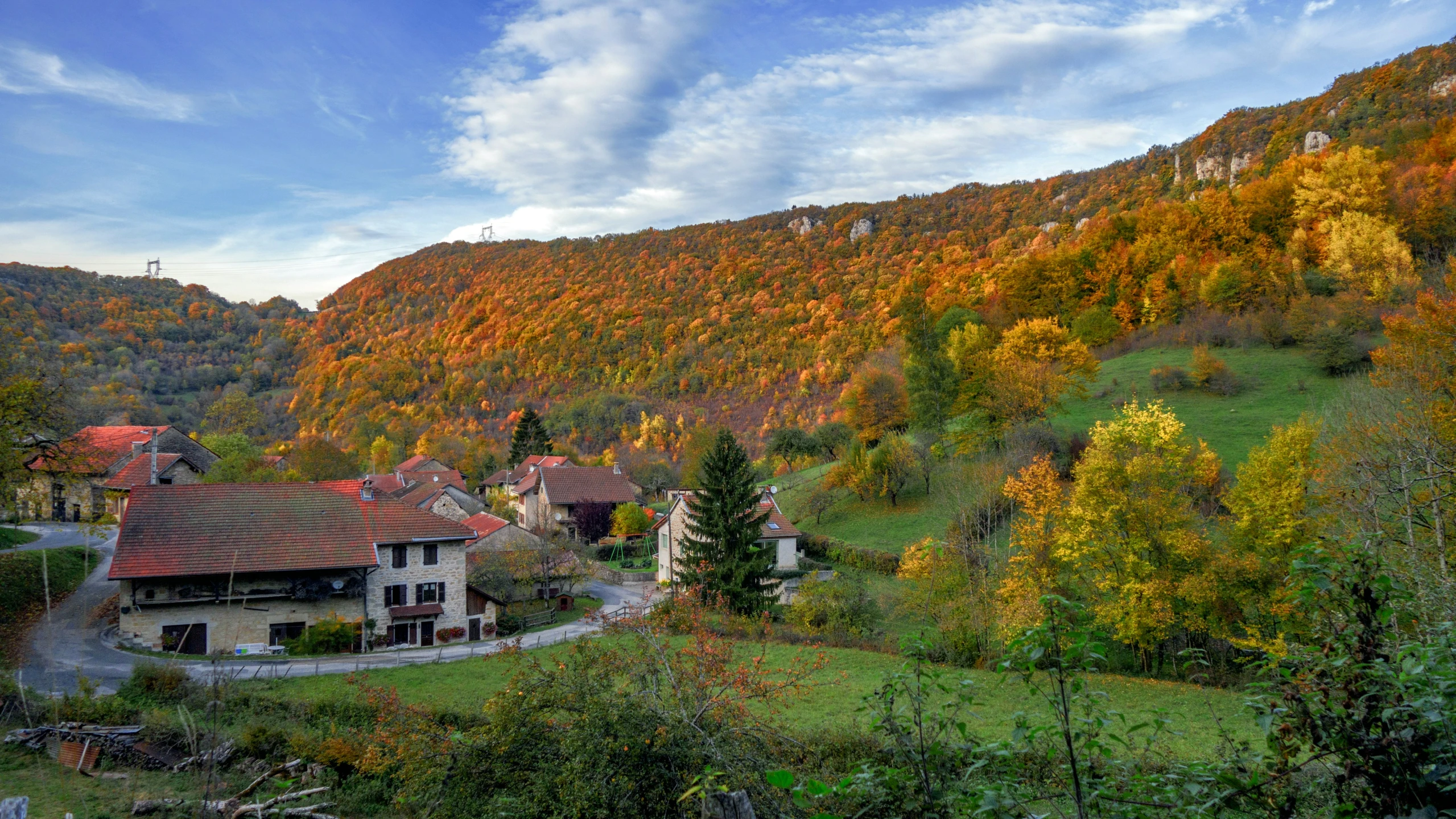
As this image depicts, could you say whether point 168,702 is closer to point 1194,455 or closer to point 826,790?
point 826,790

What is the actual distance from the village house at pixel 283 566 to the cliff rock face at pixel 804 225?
110m

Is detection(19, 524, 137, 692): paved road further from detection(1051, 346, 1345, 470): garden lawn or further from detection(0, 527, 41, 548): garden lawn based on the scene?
detection(1051, 346, 1345, 470): garden lawn

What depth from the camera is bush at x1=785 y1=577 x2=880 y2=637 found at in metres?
27.3

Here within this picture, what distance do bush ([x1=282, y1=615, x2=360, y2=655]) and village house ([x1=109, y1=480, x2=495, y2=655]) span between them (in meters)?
0.46

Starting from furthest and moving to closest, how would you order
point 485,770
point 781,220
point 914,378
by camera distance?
point 781,220 → point 914,378 → point 485,770

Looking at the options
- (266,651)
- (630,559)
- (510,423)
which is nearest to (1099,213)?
(630,559)

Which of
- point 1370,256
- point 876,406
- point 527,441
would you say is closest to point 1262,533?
point 876,406

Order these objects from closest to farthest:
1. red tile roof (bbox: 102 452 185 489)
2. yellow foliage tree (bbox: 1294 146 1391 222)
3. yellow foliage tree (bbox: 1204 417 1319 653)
→ 1. yellow foliage tree (bbox: 1204 417 1319 653)
2. red tile roof (bbox: 102 452 185 489)
3. yellow foliage tree (bbox: 1294 146 1391 222)

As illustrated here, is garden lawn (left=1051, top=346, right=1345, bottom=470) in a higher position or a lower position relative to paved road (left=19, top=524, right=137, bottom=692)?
higher

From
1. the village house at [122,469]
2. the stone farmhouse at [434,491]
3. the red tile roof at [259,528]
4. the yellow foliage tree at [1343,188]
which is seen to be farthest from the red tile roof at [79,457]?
the yellow foliage tree at [1343,188]

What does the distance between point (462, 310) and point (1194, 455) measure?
139229 millimetres

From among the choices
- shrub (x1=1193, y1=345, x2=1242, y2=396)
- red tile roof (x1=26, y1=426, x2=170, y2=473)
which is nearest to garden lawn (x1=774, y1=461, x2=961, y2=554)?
shrub (x1=1193, y1=345, x2=1242, y2=396)

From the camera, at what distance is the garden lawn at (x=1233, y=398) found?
38375 millimetres

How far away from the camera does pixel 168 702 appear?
16359 millimetres
